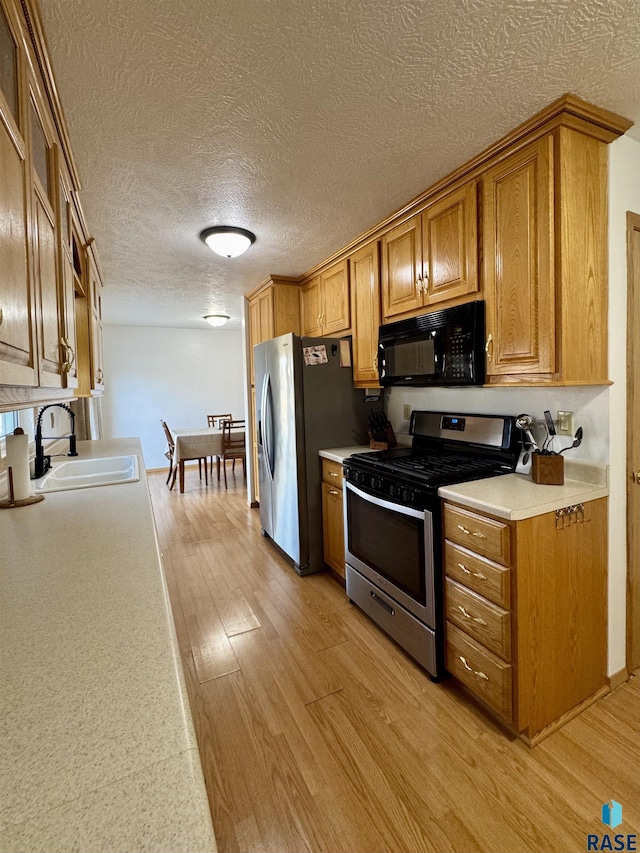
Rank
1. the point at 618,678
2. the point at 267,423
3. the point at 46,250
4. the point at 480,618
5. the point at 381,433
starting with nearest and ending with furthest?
the point at 46,250, the point at 480,618, the point at 618,678, the point at 381,433, the point at 267,423

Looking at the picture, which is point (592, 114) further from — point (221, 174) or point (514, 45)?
Answer: point (221, 174)

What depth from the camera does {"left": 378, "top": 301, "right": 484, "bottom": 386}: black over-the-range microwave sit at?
1.87 m

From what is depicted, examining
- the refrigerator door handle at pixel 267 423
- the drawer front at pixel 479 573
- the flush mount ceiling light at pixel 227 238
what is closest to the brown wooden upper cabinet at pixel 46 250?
the flush mount ceiling light at pixel 227 238

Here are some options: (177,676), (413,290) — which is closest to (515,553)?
(177,676)

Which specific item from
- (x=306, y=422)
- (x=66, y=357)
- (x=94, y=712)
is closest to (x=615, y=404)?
(x=306, y=422)

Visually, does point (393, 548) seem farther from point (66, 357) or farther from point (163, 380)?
point (163, 380)

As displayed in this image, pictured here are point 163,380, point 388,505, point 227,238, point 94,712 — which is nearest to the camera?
point 94,712

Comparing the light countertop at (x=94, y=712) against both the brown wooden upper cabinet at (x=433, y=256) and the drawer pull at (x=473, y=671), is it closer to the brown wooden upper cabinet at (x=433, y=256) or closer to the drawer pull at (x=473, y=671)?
the drawer pull at (x=473, y=671)

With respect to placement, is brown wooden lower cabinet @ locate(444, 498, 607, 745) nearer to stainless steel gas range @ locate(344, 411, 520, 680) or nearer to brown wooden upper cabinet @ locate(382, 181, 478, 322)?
stainless steel gas range @ locate(344, 411, 520, 680)

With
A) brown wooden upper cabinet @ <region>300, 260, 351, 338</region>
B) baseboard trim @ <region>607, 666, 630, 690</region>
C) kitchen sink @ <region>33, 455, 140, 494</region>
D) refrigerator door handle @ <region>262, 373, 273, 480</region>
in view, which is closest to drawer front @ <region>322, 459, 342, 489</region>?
refrigerator door handle @ <region>262, 373, 273, 480</region>

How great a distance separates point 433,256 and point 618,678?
2.18 meters

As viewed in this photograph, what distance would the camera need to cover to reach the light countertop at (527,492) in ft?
4.75

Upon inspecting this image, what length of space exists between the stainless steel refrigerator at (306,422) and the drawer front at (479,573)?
1375 millimetres

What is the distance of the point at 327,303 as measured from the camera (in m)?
3.25
